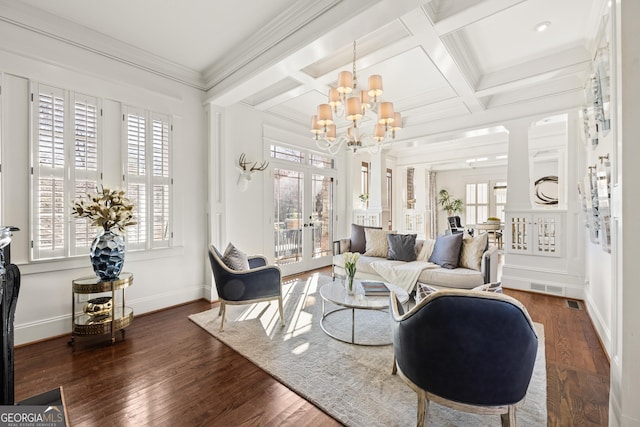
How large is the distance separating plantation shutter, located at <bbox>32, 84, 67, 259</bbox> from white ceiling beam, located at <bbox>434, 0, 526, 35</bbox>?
3.76m

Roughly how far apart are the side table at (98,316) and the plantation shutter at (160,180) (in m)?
0.77

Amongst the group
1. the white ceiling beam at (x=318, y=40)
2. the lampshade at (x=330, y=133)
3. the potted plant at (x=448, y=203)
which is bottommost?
the potted plant at (x=448, y=203)

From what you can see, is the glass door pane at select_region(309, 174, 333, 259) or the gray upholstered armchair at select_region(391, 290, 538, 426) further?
the glass door pane at select_region(309, 174, 333, 259)

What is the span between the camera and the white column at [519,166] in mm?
4391

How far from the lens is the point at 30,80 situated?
2.67 m

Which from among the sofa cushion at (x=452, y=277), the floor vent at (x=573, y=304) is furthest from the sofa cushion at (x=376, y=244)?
the floor vent at (x=573, y=304)

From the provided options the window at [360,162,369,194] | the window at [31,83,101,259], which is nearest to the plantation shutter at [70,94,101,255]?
the window at [31,83,101,259]

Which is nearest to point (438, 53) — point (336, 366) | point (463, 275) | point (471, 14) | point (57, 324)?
point (471, 14)

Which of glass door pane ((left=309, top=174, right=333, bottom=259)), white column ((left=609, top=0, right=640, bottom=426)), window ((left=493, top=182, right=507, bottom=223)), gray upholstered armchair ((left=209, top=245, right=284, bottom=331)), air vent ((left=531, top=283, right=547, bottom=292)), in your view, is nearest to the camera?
white column ((left=609, top=0, right=640, bottom=426))

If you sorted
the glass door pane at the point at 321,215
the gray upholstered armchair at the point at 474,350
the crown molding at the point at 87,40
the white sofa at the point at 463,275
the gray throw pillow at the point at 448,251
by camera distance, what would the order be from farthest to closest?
the glass door pane at the point at 321,215
the gray throw pillow at the point at 448,251
the white sofa at the point at 463,275
the crown molding at the point at 87,40
the gray upholstered armchair at the point at 474,350

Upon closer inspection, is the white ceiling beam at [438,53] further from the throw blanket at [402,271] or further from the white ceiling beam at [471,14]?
the throw blanket at [402,271]

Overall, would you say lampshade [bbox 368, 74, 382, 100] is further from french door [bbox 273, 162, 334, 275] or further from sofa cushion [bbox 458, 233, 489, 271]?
french door [bbox 273, 162, 334, 275]

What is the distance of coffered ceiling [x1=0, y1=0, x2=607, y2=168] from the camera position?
2.48 m

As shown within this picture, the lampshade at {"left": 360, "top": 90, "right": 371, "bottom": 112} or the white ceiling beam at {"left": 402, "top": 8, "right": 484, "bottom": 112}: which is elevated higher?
the white ceiling beam at {"left": 402, "top": 8, "right": 484, "bottom": 112}
